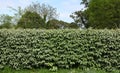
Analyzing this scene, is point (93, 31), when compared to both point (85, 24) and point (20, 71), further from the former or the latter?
point (85, 24)

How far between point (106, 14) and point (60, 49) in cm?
2144

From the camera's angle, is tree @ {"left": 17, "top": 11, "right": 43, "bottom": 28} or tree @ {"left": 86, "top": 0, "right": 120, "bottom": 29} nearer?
tree @ {"left": 17, "top": 11, "right": 43, "bottom": 28}

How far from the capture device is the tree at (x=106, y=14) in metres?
30.2

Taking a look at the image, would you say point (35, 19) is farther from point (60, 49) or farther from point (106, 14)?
point (60, 49)

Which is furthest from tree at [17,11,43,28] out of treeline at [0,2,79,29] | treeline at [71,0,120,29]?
treeline at [71,0,120,29]

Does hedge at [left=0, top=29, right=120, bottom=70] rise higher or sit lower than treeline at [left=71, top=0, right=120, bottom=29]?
lower

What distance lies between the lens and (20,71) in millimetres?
9258

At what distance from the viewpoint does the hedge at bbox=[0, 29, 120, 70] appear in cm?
938

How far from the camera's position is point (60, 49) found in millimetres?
9602

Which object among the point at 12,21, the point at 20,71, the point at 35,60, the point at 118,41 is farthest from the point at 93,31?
the point at 12,21

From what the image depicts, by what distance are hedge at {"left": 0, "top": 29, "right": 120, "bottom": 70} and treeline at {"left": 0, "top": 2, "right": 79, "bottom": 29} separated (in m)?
12.3

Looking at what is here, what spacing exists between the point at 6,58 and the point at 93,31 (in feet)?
11.1

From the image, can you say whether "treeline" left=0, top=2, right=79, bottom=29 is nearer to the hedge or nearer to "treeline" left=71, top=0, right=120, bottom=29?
"treeline" left=71, top=0, right=120, bottom=29

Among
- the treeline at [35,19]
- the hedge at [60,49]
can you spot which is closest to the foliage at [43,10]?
the treeline at [35,19]
